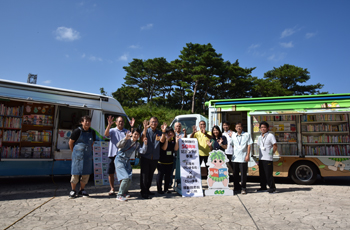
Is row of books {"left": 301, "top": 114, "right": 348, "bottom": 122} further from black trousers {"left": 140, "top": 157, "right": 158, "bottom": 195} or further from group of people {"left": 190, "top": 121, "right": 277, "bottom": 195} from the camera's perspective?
black trousers {"left": 140, "top": 157, "right": 158, "bottom": 195}

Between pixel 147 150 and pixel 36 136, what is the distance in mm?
4731

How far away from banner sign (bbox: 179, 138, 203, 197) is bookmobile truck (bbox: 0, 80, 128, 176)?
2926 mm

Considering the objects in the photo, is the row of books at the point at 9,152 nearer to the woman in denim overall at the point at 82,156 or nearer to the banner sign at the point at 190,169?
the woman in denim overall at the point at 82,156

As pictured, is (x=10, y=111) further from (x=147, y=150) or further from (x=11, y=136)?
(x=147, y=150)

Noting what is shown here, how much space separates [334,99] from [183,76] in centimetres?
2811

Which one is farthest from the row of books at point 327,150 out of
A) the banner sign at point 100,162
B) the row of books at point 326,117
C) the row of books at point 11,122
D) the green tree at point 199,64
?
the green tree at point 199,64

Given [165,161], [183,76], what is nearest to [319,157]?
[165,161]

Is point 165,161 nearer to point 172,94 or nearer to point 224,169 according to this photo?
point 224,169

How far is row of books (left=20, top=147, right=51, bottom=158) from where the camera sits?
752 cm

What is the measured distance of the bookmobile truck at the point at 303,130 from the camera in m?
7.05

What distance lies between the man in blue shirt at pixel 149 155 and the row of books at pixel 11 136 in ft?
15.1

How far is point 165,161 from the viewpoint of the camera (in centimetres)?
578

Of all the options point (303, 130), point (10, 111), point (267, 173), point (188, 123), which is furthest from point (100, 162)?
point (303, 130)

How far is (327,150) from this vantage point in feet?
25.3
